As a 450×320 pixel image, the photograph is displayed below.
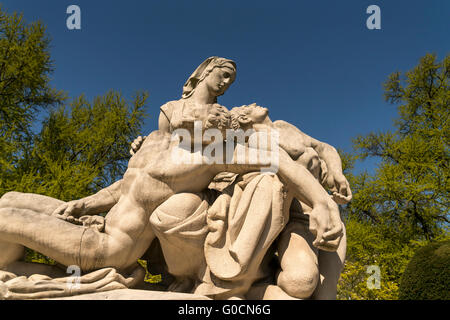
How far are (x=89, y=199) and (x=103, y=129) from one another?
8.79 meters

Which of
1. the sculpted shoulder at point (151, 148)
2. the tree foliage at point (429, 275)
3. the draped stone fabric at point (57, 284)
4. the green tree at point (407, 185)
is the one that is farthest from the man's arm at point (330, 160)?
the green tree at point (407, 185)

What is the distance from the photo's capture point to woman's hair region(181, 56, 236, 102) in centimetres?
339

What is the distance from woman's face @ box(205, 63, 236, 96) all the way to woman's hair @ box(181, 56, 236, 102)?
0.04 meters

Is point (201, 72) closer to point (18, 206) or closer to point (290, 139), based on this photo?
point (290, 139)

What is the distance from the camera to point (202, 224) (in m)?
2.77

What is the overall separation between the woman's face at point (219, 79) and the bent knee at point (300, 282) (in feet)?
5.55

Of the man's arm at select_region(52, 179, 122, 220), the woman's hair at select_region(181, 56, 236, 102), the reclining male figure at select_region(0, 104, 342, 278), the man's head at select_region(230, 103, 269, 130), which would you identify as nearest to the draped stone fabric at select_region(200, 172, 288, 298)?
the reclining male figure at select_region(0, 104, 342, 278)

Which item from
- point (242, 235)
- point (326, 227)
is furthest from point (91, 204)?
point (326, 227)

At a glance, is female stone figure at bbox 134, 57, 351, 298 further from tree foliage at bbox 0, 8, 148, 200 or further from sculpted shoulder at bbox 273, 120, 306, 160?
tree foliage at bbox 0, 8, 148, 200

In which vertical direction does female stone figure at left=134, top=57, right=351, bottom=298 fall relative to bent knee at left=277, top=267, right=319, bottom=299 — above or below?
above

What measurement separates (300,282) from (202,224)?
2.65ft

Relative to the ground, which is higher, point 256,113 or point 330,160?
point 256,113

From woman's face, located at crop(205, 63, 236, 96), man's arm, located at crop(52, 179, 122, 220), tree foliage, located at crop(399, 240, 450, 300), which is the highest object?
woman's face, located at crop(205, 63, 236, 96)

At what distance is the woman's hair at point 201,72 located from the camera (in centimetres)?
339
